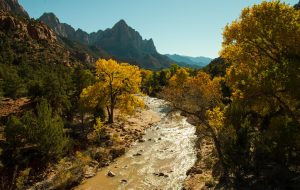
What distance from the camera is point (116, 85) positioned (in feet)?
147

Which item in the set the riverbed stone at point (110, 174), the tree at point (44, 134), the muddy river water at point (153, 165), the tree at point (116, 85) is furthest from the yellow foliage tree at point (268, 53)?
the tree at point (116, 85)

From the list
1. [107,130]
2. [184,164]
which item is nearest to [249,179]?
[184,164]

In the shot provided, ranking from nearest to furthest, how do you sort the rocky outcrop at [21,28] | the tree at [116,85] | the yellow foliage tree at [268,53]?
the yellow foliage tree at [268,53]
the tree at [116,85]
the rocky outcrop at [21,28]

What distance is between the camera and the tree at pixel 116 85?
43.8 m

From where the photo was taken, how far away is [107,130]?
41.3m

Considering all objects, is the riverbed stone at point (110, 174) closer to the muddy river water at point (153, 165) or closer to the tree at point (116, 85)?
the muddy river water at point (153, 165)

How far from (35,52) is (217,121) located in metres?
112

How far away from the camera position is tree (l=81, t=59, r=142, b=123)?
43844 millimetres

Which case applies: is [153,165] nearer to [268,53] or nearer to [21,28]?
[268,53]

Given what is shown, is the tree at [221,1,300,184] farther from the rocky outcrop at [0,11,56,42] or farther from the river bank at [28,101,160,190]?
the rocky outcrop at [0,11,56,42]

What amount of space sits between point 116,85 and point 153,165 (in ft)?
57.4

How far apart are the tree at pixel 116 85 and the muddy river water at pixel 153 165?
6023 millimetres

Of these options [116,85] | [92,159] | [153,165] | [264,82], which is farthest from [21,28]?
[264,82]

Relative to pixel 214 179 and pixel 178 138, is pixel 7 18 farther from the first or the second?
pixel 214 179
